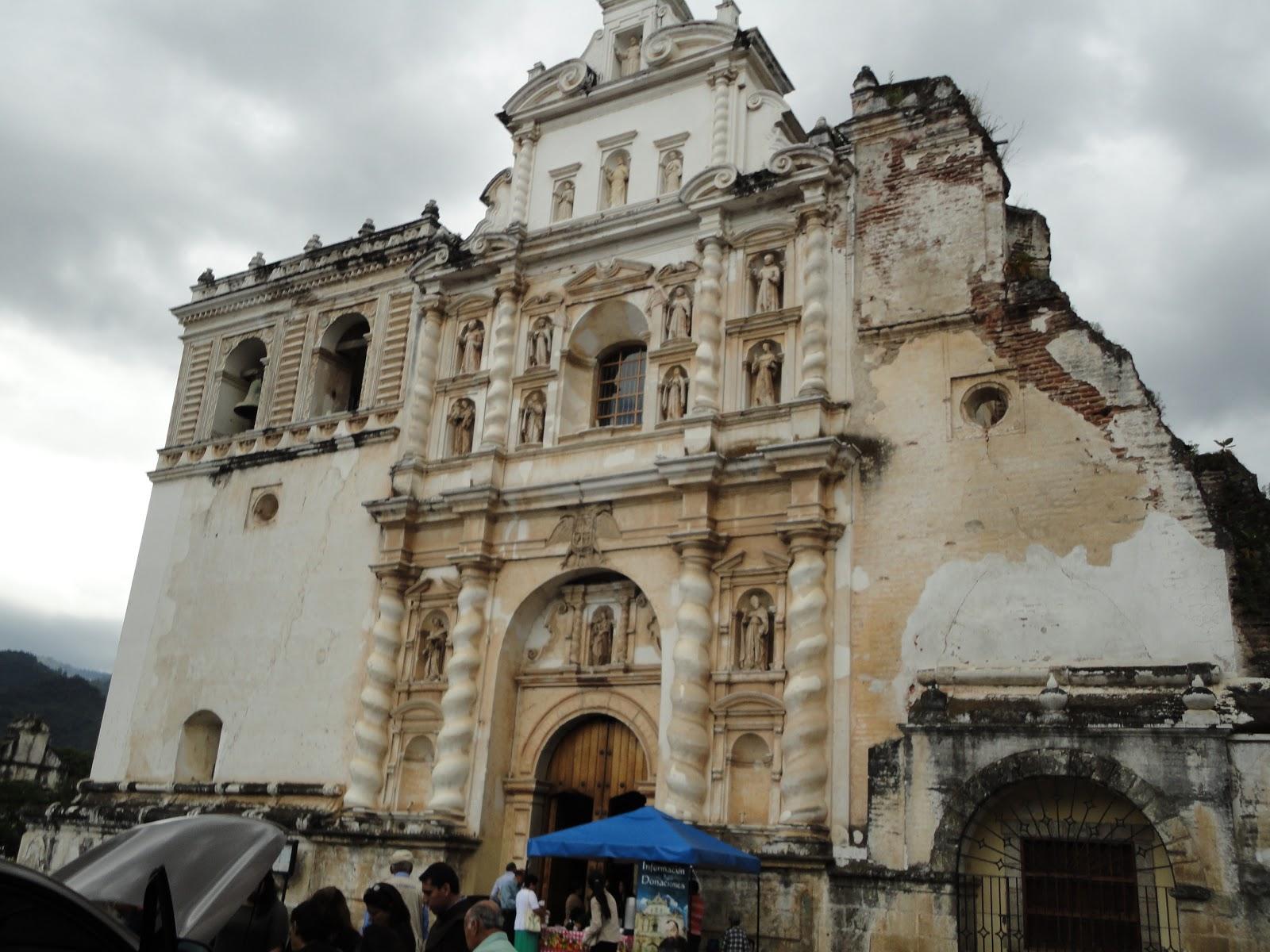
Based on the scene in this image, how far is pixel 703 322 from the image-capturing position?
15438 mm

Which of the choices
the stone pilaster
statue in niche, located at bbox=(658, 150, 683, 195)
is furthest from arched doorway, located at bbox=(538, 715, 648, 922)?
statue in niche, located at bbox=(658, 150, 683, 195)

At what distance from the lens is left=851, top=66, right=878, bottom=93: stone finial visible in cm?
1555

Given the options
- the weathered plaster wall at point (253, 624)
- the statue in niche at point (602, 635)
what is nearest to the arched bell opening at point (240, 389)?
the weathered plaster wall at point (253, 624)

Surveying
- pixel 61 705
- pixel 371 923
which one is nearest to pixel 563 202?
pixel 371 923

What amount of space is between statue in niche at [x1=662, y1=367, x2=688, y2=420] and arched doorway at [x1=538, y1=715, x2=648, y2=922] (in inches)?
161

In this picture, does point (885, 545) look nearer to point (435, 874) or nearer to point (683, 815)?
point (683, 815)

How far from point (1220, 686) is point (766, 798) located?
4872mm

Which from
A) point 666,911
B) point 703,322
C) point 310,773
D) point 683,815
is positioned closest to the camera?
point 666,911

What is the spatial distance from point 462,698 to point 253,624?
472 cm

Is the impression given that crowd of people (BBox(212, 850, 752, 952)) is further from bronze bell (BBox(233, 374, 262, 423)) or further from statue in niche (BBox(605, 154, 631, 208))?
bronze bell (BBox(233, 374, 262, 423))

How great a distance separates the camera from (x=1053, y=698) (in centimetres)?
1140

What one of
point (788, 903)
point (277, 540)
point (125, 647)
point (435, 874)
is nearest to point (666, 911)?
point (788, 903)

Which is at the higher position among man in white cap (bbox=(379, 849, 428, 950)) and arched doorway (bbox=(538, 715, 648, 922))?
arched doorway (bbox=(538, 715, 648, 922))

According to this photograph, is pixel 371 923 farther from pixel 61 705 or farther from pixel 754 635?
pixel 61 705
